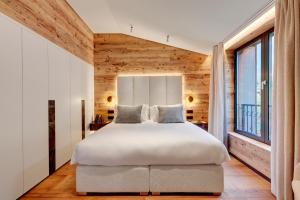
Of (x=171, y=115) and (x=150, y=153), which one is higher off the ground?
(x=171, y=115)

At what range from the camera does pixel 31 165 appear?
2607 mm

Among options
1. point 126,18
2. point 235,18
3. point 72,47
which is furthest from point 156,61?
point 235,18

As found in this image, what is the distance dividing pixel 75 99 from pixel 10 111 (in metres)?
1.87

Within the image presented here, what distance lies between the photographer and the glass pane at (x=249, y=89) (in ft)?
12.0

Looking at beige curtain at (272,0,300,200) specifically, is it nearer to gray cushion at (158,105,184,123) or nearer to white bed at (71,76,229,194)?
white bed at (71,76,229,194)

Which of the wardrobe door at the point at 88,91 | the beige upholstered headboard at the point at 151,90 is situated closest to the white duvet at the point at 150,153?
the wardrobe door at the point at 88,91

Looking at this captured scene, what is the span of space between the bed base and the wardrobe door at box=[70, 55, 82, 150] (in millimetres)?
1697

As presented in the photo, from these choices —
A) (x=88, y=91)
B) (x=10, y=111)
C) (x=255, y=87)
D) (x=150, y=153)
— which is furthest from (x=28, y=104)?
(x=255, y=87)

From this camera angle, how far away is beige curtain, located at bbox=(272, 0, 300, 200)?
1.85 meters

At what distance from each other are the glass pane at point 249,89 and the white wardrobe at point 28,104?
3.11 metres

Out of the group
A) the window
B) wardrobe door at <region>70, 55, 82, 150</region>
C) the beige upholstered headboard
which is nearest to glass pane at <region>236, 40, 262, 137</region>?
the window

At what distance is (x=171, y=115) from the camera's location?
14.0 feet

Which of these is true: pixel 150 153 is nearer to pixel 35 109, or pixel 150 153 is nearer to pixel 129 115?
pixel 35 109

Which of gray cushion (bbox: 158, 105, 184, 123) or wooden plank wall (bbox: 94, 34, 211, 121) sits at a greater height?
wooden plank wall (bbox: 94, 34, 211, 121)
